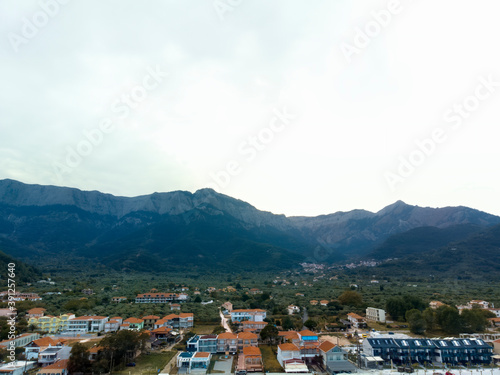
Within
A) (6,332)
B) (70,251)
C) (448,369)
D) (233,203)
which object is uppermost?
(233,203)

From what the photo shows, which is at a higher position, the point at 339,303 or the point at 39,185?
the point at 39,185

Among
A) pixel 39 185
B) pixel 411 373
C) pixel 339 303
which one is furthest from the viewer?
pixel 39 185

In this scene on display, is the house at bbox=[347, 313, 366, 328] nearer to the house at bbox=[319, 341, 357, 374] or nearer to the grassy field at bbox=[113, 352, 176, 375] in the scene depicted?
the house at bbox=[319, 341, 357, 374]

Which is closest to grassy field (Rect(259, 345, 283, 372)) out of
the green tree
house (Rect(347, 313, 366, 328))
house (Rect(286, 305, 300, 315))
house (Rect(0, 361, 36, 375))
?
the green tree

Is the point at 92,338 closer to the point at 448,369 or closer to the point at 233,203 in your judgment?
the point at 448,369

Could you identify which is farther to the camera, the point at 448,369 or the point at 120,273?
the point at 120,273

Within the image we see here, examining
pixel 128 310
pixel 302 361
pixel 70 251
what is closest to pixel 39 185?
pixel 70 251

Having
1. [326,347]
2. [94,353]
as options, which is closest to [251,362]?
[326,347]
